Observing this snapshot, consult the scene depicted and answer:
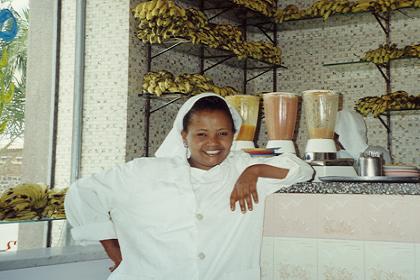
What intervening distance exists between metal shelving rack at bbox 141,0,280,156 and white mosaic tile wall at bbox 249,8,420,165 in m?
0.14

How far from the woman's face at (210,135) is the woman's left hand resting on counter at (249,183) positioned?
12 cm

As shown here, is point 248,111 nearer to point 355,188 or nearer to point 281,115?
point 281,115

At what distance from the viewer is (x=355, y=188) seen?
6.24 feet

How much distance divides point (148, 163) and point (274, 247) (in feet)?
1.90

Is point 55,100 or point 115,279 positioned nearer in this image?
point 115,279

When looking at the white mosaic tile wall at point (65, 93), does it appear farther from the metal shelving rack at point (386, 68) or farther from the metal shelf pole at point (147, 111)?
the metal shelving rack at point (386, 68)

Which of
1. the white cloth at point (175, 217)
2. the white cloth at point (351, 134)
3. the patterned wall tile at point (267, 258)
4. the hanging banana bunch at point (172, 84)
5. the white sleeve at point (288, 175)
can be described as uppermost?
the hanging banana bunch at point (172, 84)

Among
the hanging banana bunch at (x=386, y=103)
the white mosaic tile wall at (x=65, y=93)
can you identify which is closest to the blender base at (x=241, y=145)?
the white mosaic tile wall at (x=65, y=93)

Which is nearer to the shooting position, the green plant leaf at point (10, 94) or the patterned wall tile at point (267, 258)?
the patterned wall tile at point (267, 258)

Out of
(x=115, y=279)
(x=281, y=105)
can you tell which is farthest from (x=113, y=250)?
(x=281, y=105)

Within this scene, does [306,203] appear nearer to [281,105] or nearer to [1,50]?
[281,105]

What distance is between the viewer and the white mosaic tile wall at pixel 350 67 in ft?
16.9

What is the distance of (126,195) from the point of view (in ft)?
6.53

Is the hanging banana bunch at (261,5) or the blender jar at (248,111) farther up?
the hanging banana bunch at (261,5)
